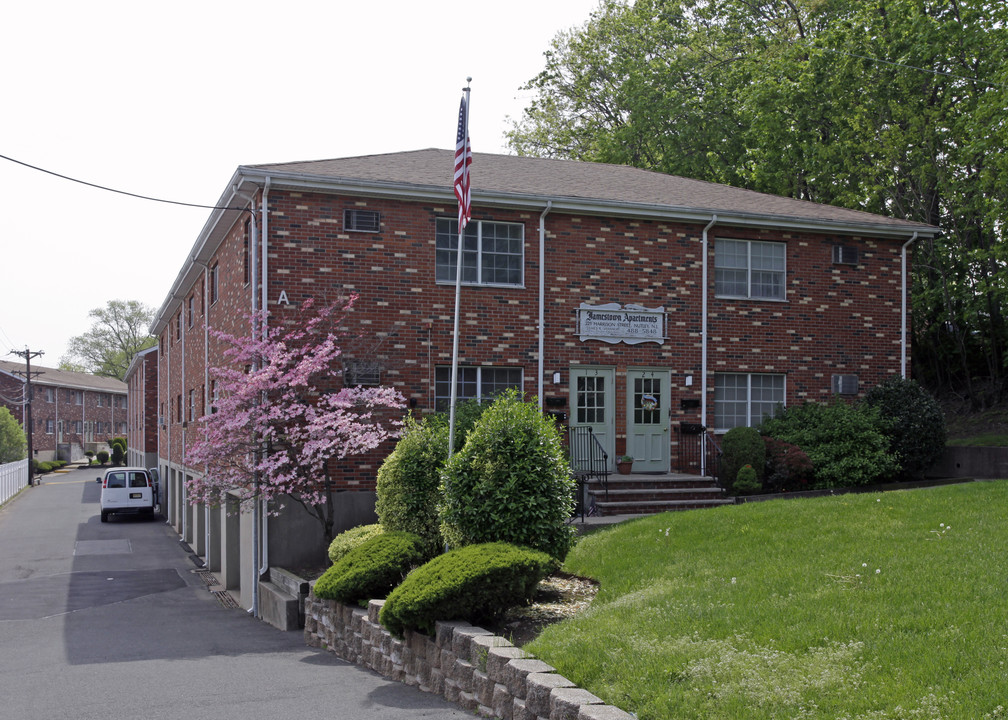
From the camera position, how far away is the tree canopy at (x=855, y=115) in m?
21.6

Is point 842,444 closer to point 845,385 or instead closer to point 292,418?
point 845,385

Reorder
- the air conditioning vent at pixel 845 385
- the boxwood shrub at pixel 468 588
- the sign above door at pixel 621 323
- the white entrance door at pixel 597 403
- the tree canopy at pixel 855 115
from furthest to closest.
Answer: the tree canopy at pixel 855 115 → the air conditioning vent at pixel 845 385 → the sign above door at pixel 621 323 → the white entrance door at pixel 597 403 → the boxwood shrub at pixel 468 588

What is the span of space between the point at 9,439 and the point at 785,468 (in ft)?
167

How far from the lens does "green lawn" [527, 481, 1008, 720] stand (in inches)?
218

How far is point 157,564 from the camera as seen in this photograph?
23.9 metres

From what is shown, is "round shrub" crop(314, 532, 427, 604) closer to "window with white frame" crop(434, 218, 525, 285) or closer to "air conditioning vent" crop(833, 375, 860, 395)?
"window with white frame" crop(434, 218, 525, 285)

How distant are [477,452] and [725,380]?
9072mm

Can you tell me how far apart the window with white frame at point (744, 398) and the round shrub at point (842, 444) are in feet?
2.18

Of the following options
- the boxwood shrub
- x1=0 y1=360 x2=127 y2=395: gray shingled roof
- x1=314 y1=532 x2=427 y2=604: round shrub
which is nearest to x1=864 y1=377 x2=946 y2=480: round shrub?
x1=314 y1=532 x2=427 y2=604: round shrub

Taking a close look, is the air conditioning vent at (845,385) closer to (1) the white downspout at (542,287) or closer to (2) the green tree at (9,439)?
(1) the white downspout at (542,287)

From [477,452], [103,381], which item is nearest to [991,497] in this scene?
[477,452]

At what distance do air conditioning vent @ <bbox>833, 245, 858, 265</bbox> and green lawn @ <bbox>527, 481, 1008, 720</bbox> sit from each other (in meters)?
8.52

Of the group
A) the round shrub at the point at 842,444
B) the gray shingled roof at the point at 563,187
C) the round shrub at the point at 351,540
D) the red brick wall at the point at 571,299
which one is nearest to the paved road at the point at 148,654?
the round shrub at the point at 351,540

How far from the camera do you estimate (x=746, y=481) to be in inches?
633
